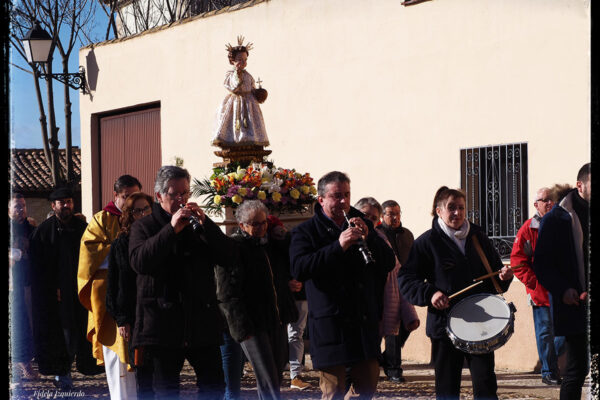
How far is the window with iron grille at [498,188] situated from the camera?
1052 centimetres

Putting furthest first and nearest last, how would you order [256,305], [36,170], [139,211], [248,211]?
1. [36,170]
2. [248,211]
3. [139,211]
4. [256,305]

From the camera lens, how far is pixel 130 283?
616cm

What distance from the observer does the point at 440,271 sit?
249 inches

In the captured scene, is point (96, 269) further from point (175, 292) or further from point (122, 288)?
point (175, 292)

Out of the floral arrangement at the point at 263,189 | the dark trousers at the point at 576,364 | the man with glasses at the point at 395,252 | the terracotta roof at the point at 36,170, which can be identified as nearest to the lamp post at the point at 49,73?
the floral arrangement at the point at 263,189

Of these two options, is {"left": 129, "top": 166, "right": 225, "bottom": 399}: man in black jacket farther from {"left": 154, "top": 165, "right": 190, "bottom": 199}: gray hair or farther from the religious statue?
the religious statue

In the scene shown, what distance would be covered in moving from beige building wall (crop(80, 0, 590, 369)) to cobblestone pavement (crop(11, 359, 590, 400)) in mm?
875

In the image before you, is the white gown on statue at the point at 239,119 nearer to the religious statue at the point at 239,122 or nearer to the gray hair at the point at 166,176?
the religious statue at the point at 239,122

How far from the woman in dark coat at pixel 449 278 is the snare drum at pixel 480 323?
99 mm

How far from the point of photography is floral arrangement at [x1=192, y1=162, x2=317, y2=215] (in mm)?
10141

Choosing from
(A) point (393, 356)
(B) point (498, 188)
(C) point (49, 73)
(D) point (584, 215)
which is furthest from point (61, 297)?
(C) point (49, 73)

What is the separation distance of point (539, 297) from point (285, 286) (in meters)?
3.23

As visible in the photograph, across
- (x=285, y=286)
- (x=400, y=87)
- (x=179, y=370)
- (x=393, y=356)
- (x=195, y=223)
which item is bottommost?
(x=393, y=356)

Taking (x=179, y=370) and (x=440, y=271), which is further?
(x=440, y=271)
